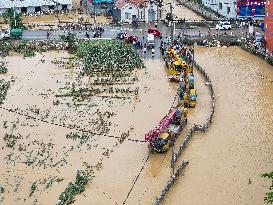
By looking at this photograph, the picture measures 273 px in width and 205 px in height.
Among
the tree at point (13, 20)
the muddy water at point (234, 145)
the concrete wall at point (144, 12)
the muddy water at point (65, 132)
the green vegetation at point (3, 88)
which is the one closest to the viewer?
the muddy water at point (234, 145)

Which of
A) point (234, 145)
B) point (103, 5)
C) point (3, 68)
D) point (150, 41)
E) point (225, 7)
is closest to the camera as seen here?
point (234, 145)

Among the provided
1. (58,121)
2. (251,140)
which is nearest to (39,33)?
(58,121)

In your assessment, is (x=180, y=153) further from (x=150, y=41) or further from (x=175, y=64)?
(x=150, y=41)

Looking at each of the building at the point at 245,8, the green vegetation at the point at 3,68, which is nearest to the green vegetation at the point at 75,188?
the green vegetation at the point at 3,68

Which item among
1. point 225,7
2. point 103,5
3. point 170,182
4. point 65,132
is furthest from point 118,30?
point 170,182

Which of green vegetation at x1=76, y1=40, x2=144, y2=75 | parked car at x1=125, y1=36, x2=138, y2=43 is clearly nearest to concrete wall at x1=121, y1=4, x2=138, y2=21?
→ parked car at x1=125, y1=36, x2=138, y2=43

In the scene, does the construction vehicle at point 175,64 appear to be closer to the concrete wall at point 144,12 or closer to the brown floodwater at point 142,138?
the brown floodwater at point 142,138

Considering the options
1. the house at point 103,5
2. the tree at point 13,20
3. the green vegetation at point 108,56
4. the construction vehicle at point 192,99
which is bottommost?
the construction vehicle at point 192,99
